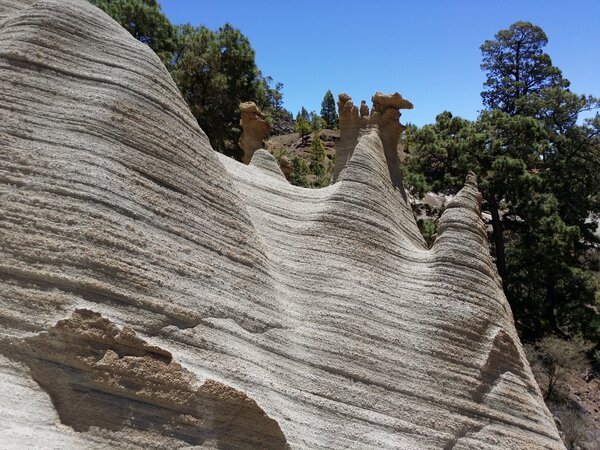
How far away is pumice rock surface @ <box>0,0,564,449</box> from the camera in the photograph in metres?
4.22

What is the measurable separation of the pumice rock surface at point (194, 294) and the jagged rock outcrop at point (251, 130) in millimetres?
4046

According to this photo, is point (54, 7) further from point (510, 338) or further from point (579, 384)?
point (579, 384)

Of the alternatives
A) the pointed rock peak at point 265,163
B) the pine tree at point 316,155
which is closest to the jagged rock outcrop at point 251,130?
the pointed rock peak at point 265,163

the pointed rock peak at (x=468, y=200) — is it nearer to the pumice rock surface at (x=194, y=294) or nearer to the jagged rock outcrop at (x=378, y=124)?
the pumice rock surface at (x=194, y=294)

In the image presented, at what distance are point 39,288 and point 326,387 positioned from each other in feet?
9.47

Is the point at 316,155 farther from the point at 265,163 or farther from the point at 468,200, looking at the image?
the point at 468,200

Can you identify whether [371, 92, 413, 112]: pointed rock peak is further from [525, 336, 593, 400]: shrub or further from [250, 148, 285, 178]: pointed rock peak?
[525, 336, 593, 400]: shrub

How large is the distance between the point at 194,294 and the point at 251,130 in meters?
7.10

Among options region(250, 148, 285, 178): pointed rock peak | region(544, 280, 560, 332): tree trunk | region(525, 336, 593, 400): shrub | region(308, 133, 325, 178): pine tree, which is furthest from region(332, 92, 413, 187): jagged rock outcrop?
region(308, 133, 325, 178): pine tree

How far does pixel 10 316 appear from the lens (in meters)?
4.16

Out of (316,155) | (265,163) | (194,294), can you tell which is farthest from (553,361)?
(316,155)

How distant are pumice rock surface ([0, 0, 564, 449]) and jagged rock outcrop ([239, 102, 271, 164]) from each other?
4046mm

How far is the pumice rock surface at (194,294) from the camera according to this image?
4.22 m

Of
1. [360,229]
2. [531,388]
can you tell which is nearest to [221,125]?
[360,229]
